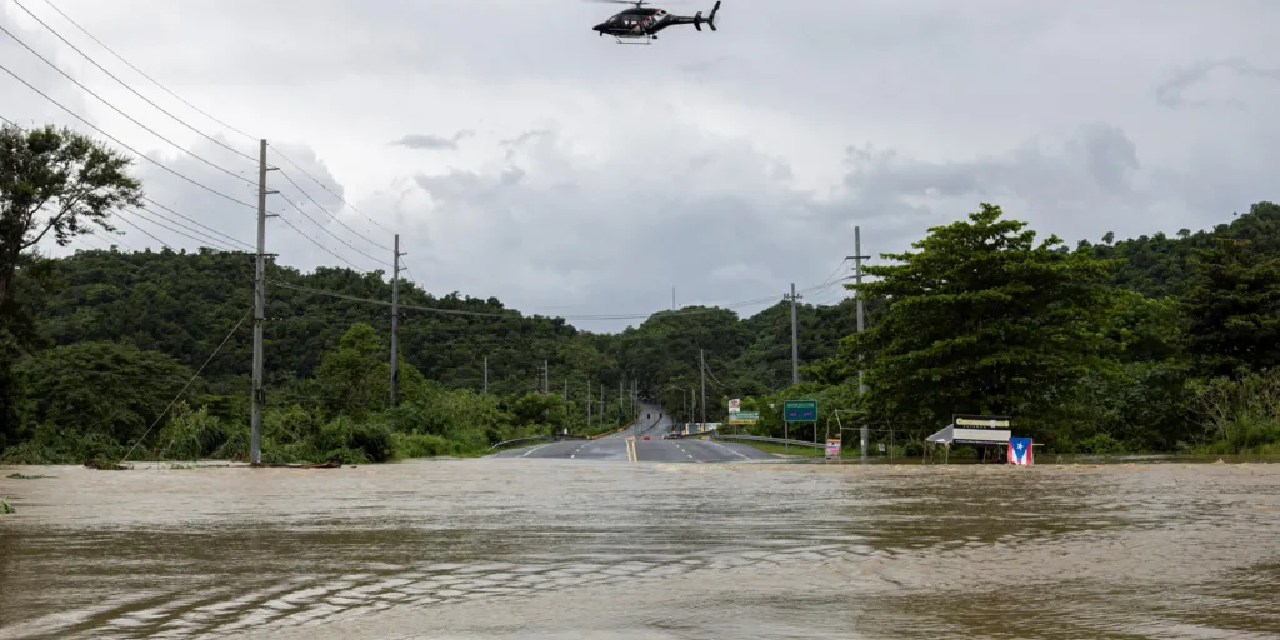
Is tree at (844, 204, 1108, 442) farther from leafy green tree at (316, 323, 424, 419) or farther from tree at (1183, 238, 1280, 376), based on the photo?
leafy green tree at (316, 323, 424, 419)

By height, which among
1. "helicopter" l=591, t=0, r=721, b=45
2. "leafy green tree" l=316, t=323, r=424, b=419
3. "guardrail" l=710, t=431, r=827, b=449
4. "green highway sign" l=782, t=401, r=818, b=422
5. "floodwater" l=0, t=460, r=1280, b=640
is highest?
"helicopter" l=591, t=0, r=721, b=45

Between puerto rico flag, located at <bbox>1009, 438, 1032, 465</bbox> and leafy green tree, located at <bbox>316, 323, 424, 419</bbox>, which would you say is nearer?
puerto rico flag, located at <bbox>1009, 438, 1032, 465</bbox>

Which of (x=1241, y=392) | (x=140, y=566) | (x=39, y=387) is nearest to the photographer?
(x=140, y=566)

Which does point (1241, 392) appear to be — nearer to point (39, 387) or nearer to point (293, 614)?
point (293, 614)

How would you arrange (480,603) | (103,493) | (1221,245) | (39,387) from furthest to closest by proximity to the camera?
(39,387)
(1221,245)
(103,493)
(480,603)

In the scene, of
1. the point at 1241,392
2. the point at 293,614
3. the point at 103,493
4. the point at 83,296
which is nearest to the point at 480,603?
the point at 293,614

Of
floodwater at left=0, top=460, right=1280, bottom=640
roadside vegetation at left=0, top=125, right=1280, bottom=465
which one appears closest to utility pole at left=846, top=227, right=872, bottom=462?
roadside vegetation at left=0, top=125, right=1280, bottom=465

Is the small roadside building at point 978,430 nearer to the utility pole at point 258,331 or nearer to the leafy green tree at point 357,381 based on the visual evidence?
the utility pole at point 258,331
